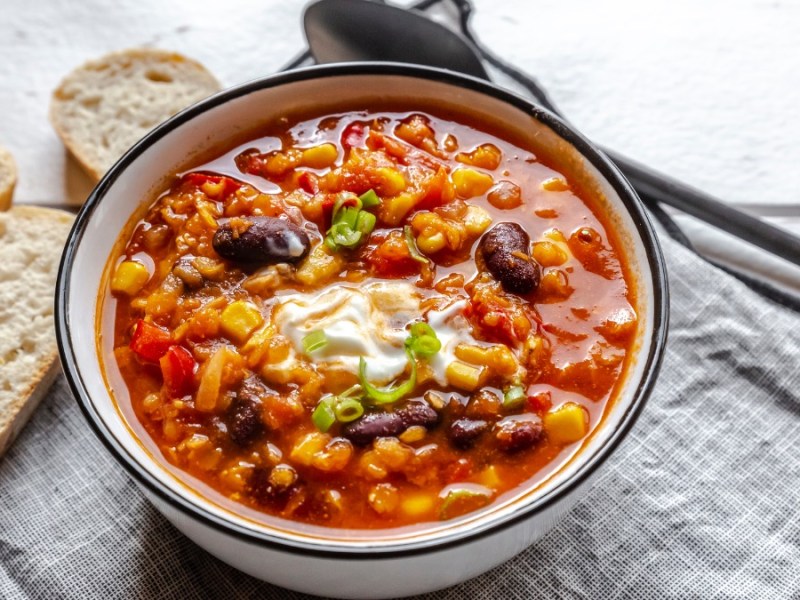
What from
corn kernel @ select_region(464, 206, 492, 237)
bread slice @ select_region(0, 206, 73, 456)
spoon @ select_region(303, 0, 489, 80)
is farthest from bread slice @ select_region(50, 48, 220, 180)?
corn kernel @ select_region(464, 206, 492, 237)

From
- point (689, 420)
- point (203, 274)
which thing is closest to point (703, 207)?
point (689, 420)

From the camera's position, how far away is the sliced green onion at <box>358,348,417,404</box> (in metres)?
2.75

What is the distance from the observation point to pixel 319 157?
3363mm

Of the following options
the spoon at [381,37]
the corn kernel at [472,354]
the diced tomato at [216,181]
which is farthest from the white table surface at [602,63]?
the corn kernel at [472,354]

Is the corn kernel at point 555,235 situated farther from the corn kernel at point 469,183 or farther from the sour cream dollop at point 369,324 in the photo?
the sour cream dollop at point 369,324

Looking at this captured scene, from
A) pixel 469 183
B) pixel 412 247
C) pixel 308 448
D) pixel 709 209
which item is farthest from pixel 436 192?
pixel 709 209

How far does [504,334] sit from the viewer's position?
9.52ft

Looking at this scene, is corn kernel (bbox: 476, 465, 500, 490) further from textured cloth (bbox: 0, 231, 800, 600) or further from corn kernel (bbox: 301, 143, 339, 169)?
corn kernel (bbox: 301, 143, 339, 169)

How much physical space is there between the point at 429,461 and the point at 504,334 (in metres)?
0.47

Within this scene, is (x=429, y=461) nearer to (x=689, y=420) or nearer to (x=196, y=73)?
(x=689, y=420)

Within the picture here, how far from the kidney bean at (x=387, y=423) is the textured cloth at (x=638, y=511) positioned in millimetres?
632

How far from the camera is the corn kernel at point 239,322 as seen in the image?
2920 mm

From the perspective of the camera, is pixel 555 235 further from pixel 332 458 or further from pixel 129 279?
pixel 129 279

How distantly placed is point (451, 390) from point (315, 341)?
442mm
